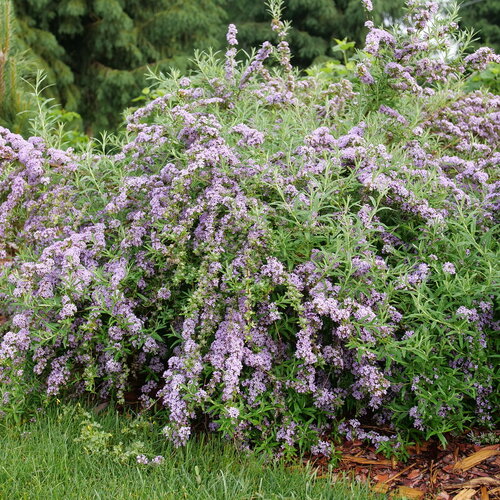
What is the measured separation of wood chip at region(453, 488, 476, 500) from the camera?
114 inches

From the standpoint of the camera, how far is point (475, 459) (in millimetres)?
3162

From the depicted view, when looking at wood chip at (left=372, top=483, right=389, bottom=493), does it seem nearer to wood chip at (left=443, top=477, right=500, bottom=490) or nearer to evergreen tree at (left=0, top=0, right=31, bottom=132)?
wood chip at (left=443, top=477, right=500, bottom=490)

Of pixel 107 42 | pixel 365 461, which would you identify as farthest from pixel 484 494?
pixel 107 42

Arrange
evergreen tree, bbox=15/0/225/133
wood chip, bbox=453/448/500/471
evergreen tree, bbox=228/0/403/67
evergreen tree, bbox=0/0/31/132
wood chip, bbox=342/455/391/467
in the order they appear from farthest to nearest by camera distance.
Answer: evergreen tree, bbox=228/0/403/67 → evergreen tree, bbox=15/0/225/133 → evergreen tree, bbox=0/0/31/132 → wood chip, bbox=342/455/391/467 → wood chip, bbox=453/448/500/471

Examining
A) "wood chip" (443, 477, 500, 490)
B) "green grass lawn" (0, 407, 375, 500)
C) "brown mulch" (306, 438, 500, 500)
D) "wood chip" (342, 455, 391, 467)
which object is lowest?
"wood chip" (342, 455, 391, 467)

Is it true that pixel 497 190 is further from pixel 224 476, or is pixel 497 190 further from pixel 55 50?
pixel 55 50

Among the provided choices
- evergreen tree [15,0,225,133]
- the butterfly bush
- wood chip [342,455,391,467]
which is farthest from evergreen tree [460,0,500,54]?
wood chip [342,455,391,467]

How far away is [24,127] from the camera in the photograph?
577 cm

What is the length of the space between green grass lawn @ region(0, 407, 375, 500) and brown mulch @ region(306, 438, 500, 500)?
21cm

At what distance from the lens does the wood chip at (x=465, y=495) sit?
2908 mm

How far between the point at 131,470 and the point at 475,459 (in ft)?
5.72

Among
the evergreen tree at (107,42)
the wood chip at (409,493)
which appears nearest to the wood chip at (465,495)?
the wood chip at (409,493)

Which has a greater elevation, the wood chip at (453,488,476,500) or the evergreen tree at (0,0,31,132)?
the evergreen tree at (0,0,31,132)

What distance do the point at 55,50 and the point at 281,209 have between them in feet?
39.0
